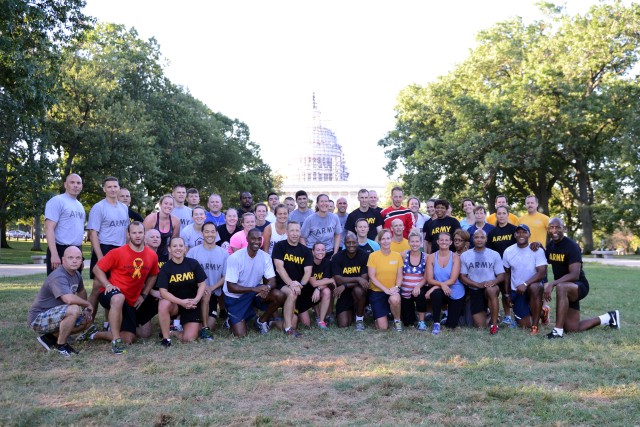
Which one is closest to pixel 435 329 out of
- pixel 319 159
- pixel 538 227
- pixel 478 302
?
pixel 478 302

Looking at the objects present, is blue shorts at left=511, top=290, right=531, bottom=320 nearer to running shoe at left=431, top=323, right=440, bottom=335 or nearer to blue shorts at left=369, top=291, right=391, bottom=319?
running shoe at left=431, top=323, right=440, bottom=335

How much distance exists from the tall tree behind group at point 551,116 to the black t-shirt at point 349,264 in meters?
22.1

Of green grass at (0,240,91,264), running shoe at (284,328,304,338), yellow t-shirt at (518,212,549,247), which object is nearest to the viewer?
running shoe at (284,328,304,338)

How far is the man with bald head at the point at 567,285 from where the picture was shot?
301 inches

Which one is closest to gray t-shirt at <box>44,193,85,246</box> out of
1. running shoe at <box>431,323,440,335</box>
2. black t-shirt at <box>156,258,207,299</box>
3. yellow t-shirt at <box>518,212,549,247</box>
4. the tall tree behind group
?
black t-shirt at <box>156,258,207,299</box>

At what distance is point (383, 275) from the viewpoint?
8531 millimetres

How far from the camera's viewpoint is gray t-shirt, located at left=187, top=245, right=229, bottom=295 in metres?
8.12

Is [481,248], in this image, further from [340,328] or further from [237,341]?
[237,341]

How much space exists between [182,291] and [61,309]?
1437mm

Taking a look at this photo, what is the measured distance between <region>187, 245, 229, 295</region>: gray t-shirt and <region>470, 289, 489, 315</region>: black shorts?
351cm

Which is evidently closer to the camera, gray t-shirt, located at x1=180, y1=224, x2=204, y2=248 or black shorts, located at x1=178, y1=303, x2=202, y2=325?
black shorts, located at x1=178, y1=303, x2=202, y2=325

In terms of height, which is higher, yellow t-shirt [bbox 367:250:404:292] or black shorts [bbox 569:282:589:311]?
yellow t-shirt [bbox 367:250:404:292]

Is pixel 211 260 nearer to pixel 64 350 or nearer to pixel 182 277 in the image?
pixel 182 277

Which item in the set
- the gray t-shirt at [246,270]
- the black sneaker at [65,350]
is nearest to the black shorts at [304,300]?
the gray t-shirt at [246,270]
